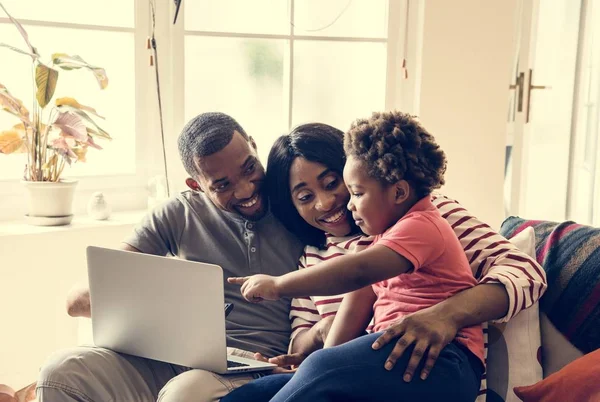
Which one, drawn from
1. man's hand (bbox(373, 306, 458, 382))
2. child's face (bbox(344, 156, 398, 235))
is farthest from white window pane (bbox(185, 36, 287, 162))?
man's hand (bbox(373, 306, 458, 382))

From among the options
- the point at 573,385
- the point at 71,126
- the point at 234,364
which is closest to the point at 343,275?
the point at 234,364

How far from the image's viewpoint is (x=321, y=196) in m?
1.70

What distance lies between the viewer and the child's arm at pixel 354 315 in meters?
1.55

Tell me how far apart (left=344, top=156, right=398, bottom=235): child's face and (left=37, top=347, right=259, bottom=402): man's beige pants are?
0.42m

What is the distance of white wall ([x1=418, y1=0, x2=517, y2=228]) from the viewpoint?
3.02m

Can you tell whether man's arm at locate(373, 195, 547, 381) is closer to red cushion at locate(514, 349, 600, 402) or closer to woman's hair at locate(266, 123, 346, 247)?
red cushion at locate(514, 349, 600, 402)

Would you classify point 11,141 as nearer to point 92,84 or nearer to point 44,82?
point 44,82

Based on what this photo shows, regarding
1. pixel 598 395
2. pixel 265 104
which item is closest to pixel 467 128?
pixel 265 104

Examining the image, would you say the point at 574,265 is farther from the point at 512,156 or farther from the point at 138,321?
the point at 512,156

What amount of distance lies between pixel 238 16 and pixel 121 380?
5.21ft

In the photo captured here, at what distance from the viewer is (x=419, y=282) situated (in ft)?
4.67

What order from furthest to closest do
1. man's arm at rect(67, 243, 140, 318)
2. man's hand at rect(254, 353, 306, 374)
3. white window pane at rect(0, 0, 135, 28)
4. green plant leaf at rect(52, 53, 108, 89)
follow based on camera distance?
white window pane at rect(0, 0, 135, 28)
green plant leaf at rect(52, 53, 108, 89)
man's arm at rect(67, 243, 140, 318)
man's hand at rect(254, 353, 306, 374)

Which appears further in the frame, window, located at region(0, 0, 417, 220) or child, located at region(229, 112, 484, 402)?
window, located at region(0, 0, 417, 220)

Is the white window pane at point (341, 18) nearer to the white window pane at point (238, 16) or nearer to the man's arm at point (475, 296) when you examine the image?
the white window pane at point (238, 16)
